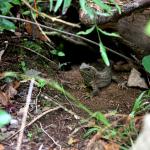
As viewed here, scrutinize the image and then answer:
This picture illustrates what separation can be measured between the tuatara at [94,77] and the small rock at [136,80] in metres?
0.19

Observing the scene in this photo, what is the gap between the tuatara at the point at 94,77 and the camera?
3.34 m

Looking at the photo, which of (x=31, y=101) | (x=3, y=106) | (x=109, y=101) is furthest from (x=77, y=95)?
(x=3, y=106)

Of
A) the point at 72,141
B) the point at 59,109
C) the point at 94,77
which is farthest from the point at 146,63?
the point at 72,141

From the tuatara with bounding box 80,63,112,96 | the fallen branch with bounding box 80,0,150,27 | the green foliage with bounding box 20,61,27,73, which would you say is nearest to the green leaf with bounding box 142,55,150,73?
the fallen branch with bounding box 80,0,150,27

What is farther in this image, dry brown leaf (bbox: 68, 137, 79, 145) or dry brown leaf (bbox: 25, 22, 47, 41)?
dry brown leaf (bbox: 25, 22, 47, 41)

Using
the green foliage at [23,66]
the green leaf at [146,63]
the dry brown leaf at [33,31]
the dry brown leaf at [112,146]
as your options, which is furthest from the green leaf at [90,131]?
the dry brown leaf at [33,31]

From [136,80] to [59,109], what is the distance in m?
0.90

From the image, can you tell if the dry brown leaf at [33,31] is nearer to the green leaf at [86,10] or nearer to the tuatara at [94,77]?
the tuatara at [94,77]

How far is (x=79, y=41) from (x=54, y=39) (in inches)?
9.3

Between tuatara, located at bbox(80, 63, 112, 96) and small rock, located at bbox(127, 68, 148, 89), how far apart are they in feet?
0.63

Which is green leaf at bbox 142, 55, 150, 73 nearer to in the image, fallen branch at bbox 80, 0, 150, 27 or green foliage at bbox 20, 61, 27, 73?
fallen branch at bbox 80, 0, 150, 27

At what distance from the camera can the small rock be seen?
132 inches

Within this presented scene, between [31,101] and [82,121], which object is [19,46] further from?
[82,121]

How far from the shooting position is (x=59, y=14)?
3820 millimetres
